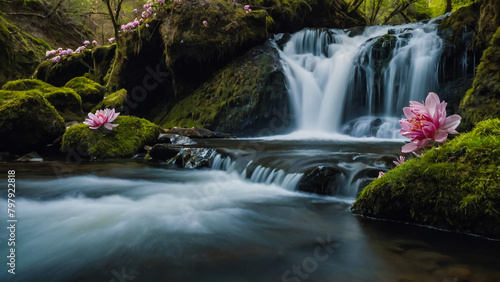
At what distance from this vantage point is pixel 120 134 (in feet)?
26.7

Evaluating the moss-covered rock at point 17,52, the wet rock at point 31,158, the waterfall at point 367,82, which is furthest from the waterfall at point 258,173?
the moss-covered rock at point 17,52

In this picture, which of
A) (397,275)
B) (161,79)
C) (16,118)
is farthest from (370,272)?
(161,79)

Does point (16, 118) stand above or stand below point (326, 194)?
above

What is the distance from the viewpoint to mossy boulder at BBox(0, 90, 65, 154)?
7277 millimetres

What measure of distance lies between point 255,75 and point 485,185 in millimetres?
10140

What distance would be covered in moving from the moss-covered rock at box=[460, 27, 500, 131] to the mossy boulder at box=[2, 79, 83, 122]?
37.4ft

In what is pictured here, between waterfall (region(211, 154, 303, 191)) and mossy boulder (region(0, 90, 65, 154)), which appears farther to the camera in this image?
mossy boulder (region(0, 90, 65, 154))

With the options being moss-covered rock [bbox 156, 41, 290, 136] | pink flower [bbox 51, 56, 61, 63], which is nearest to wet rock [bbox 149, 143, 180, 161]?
moss-covered rock [bbox 156, 41, 290, 136]

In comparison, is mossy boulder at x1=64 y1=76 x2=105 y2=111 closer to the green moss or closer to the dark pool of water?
the green moss

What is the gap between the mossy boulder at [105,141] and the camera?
24.8 ft

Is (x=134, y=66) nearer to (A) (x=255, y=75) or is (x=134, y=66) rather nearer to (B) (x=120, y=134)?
(A) (x=255, y=75)

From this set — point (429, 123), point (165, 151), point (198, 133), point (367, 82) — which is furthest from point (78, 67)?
point (429, 123)

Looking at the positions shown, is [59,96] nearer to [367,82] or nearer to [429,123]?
[367,82]

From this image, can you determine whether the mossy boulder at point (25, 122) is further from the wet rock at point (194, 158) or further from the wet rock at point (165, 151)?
Answer: the wet rock at point (194, 158)
